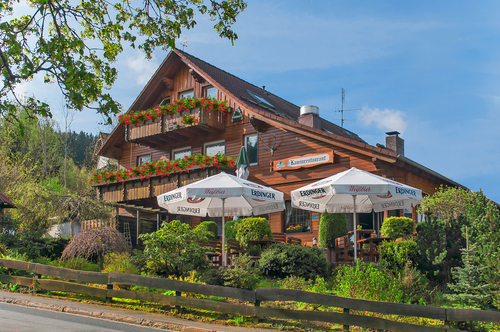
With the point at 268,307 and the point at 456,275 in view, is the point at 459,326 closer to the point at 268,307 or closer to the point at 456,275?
the point at 456,275

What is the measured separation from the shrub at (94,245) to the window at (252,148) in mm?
8900

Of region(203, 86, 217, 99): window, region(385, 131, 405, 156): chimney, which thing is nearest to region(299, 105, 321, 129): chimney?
region(385, 131, 405, 156): chimney

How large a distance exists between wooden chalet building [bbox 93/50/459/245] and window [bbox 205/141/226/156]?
48 millimetres

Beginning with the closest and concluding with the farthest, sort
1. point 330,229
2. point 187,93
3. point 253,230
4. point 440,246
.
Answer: point 440,246 → point 330,229 → point 253,230 → point 187,93

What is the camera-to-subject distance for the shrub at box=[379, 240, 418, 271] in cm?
1127

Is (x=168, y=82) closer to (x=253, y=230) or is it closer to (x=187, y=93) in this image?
(x=187, y=93)

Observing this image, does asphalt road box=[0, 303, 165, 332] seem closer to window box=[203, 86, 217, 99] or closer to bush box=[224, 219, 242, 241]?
bush box=[224, 219, 242, 241]

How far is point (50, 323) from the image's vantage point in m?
8.74

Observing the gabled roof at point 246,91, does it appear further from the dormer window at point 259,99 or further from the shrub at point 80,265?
the shrub at point 80,265

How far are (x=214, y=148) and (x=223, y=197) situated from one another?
11.2 m

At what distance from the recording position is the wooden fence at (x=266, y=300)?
8.51 meters

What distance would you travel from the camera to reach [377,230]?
19266mm

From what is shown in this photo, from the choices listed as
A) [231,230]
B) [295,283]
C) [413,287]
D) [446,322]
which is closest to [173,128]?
[231,230]

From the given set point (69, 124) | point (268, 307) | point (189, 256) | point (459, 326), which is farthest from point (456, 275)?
point (69, 124)
